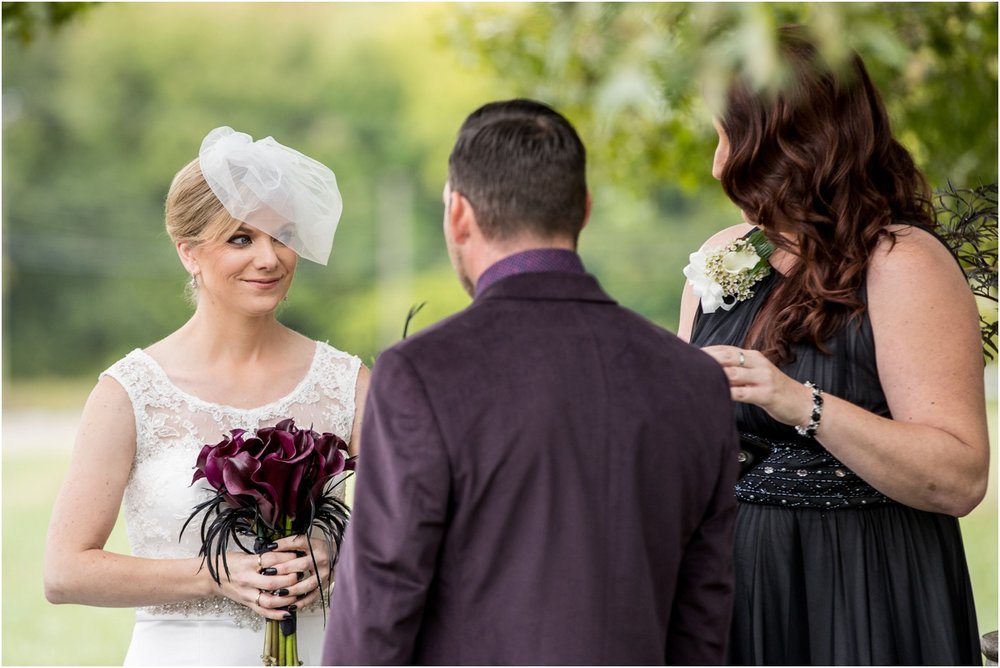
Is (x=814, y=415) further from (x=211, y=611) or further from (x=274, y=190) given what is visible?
(x=211, y=611)

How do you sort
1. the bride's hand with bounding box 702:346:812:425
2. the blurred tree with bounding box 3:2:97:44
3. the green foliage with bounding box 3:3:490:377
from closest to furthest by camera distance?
1. the bride's hand with bounding box 702:346:812:425
2. the blurred tree with bounding box 3:2:97:44
3. the green foliage with bounding box 3:3:490:377

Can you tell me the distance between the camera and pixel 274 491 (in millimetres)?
2674

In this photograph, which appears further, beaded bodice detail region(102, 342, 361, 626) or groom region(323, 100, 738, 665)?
beaded bodice detail region(102, 342, 361, 626)

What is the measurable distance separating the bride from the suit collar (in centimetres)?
120

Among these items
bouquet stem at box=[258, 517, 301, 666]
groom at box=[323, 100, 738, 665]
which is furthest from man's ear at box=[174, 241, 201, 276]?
groom at box=[323, 100, 738, 665]

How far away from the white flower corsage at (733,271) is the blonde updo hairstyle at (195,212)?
1288 mm

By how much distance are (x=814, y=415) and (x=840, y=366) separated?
278 millimetres

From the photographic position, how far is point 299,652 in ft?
10.2

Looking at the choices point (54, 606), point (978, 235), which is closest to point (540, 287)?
point (978, 235)

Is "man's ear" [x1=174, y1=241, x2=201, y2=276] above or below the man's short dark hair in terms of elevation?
above

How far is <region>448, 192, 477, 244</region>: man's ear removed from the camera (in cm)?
197

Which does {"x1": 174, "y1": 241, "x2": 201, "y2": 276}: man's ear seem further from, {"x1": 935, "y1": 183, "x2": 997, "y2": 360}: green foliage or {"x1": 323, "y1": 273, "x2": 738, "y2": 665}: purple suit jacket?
{"x1": 935, "y1": 183, "x2": 997, "y2": 360}: green foliage

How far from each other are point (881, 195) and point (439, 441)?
4.86 ft

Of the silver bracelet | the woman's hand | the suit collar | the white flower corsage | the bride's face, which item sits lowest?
the woman's hand
